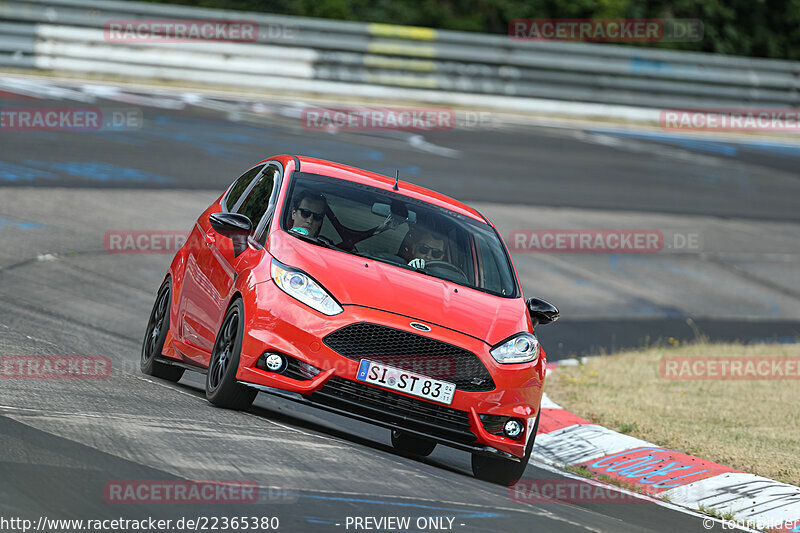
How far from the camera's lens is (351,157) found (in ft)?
65.0

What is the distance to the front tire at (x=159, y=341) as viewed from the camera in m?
9.02

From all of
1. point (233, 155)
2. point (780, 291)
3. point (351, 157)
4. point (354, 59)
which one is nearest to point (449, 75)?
point (354, 59)

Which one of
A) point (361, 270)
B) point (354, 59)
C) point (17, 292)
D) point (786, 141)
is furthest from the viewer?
point (786, 141)

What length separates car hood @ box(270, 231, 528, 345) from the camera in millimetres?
7191

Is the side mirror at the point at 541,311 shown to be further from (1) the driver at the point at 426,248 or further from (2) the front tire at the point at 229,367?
(2) the front tire at the point at 229,367

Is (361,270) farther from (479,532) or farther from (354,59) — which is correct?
(354,59)

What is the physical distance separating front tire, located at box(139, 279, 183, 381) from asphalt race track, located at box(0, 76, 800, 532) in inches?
6.7

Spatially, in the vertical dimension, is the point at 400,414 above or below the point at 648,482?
above

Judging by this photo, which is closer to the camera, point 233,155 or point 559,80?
point 233,155

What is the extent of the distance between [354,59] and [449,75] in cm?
195

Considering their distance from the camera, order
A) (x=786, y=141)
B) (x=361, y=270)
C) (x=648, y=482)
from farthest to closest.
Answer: (x=786, y=141) < (x=648, y=482) < (x=361, y=270)

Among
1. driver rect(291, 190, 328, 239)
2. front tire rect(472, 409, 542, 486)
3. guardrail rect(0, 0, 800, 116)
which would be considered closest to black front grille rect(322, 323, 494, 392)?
front tire rect(472, 409, 542, 486)

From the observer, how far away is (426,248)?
8.16m

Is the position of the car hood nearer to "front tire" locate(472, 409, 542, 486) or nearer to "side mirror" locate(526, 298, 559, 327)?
"side mirror" locate(526, 298, 559, 327)
